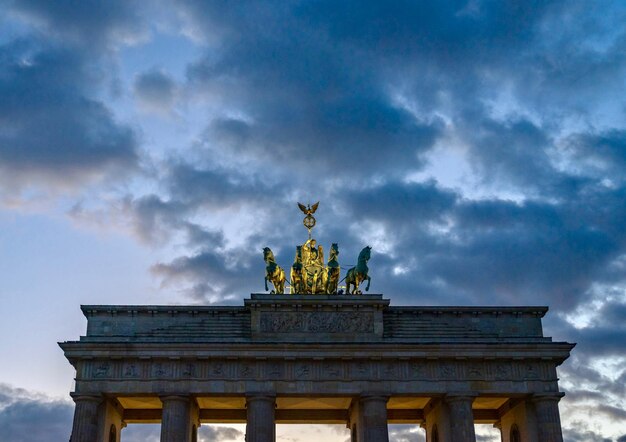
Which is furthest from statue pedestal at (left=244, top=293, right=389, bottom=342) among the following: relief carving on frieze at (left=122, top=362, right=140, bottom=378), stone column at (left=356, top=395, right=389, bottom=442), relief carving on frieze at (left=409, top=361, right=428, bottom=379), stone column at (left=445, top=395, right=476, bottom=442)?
relief carving on frieze at (left=122, top=362, right=140, bottom=378)

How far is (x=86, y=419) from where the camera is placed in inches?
1715

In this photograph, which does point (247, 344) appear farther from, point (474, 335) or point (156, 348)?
point (474, 335)

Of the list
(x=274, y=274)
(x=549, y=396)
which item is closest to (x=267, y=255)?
(x=274, y=274)

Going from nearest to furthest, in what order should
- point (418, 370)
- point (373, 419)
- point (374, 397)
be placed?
point (373, 419) < point (374, 397) < point (418, 370)

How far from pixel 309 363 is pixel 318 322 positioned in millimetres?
2503

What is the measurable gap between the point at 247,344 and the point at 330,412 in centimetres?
876

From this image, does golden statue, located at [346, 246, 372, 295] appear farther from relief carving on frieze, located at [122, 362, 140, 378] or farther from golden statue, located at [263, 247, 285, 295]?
relief carving on frieze, located at [122, 362, 140, 378]

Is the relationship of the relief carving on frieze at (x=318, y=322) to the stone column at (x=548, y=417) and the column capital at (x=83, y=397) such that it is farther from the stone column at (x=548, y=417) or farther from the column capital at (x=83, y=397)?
the stone column at (x=548, y=417)

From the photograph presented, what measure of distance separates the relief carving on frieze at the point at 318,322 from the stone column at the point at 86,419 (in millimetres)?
10140

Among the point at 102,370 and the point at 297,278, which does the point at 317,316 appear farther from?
the point at 102,370

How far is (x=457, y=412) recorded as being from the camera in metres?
44.6

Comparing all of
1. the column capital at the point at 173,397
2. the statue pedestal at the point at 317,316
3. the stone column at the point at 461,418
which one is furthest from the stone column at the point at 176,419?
the stone column at the point at 461,418

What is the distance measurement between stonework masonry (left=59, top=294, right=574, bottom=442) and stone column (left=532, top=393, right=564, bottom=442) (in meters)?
0.06

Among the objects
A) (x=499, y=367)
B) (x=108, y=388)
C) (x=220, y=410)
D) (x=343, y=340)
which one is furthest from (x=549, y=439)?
(x=108, y=388)
